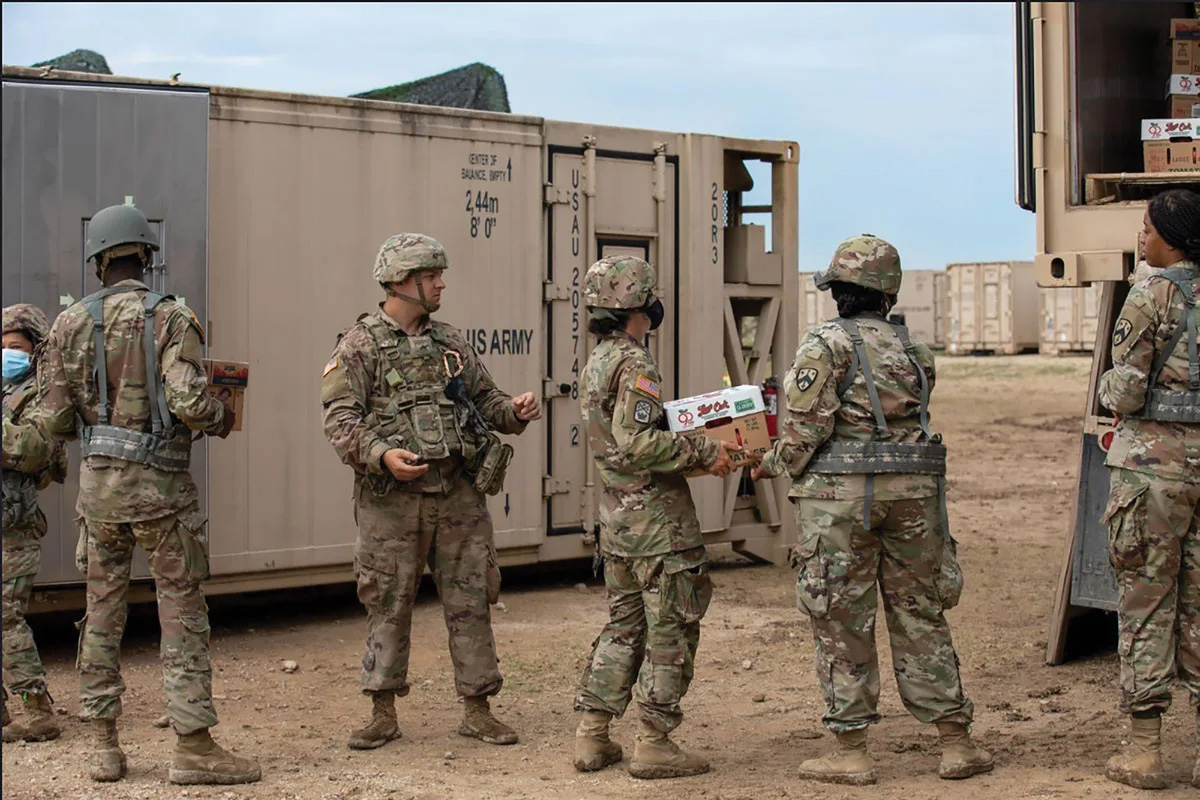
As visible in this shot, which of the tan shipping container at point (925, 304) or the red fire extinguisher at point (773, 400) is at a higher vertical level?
the tan shipping container at point (925, 304)

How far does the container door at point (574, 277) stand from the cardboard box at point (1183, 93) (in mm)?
3502

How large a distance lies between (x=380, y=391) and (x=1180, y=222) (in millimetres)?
3166

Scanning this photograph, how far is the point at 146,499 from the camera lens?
224 inches

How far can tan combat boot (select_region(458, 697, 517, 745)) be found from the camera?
20.7 ft

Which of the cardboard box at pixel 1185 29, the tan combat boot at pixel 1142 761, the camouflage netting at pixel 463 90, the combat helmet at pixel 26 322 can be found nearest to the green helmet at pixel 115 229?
the combat helmet at pixel 26 322

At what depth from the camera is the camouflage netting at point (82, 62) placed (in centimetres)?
966

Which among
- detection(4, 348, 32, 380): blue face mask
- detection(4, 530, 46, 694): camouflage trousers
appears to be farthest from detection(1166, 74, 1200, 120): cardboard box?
detection(4, 530, 46, 694): camouflage trousers

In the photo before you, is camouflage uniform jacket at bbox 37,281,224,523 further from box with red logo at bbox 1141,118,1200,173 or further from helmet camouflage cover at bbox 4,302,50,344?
box with red logo at bbox 1141,118,1200,173

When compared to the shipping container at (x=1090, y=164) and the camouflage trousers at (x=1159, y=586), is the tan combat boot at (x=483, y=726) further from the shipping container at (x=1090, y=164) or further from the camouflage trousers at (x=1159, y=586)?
the shipping container at (x=1090, y=164)

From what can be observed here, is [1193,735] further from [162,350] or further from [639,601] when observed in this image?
[162,350]

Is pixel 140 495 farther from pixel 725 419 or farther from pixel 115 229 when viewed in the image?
pixel 725 419

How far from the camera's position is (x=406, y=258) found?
6.14 meters

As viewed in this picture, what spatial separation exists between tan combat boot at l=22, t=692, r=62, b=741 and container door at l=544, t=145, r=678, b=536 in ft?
12.3

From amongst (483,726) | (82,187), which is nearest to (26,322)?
(82,187)
